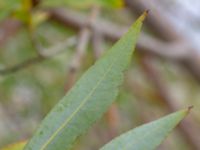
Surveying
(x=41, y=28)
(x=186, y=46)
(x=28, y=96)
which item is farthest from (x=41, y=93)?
(x=186, y=46)

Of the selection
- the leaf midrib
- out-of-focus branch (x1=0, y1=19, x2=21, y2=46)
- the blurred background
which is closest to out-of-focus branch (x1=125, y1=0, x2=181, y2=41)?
the blurred background

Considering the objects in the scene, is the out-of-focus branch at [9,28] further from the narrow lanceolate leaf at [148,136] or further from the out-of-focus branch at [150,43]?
the narrow lanceolate leaf at [148,136]

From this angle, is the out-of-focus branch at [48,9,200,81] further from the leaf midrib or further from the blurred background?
the leaf midrib

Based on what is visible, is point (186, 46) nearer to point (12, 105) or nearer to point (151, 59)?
point (151, 59)

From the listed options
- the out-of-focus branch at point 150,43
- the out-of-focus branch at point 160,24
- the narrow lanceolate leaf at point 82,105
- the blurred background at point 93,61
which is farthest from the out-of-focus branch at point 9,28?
the narrow lanceolate leaf at point 82,105

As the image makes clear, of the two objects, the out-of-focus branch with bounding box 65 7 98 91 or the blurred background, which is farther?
the blurred background

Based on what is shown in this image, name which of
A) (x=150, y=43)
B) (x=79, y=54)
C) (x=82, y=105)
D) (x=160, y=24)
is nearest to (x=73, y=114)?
(x=82, y=105)
